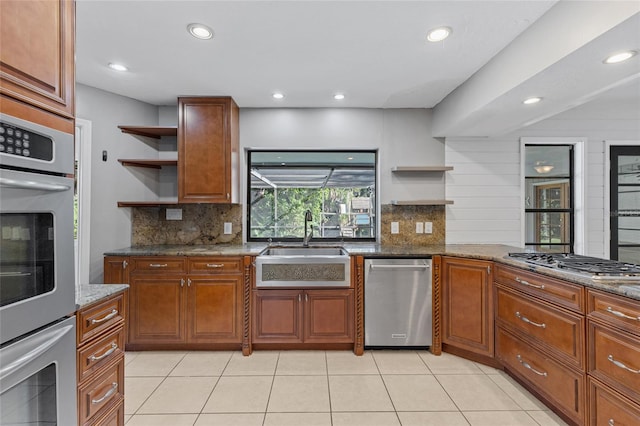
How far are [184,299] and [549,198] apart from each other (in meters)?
3.99

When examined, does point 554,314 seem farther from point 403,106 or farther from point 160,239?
point 160,239

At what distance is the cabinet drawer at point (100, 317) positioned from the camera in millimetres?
1301

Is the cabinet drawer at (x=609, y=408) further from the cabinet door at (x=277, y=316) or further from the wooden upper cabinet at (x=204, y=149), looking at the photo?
the wooden upper cabinet at (x=204, y=149)

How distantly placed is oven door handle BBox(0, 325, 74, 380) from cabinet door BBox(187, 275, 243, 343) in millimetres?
1652

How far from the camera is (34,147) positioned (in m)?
1.01

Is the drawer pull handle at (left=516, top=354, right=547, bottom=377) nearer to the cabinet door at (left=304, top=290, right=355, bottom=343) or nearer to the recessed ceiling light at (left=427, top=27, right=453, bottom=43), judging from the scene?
the cabinet door at (left=304, top=290, right=355, bottom=343)

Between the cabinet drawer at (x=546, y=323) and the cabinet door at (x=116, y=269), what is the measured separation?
10.5 ft

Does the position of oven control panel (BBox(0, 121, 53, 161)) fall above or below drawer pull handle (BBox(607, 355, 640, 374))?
above

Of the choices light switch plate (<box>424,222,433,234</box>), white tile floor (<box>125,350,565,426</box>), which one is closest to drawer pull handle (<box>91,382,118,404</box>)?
white tile floor (<box>125,350,565,426</box>)

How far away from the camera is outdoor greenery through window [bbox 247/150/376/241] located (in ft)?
11.9

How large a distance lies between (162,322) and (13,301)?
2057 millimetres

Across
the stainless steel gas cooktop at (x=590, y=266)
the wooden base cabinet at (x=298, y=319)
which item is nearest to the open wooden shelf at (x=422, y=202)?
the stainless steel gas cooktop at (x=590, y=266)

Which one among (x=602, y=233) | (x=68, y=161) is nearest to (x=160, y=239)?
(x=68, y=161)

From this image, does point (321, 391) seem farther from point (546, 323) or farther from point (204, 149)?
point (204, 149)
